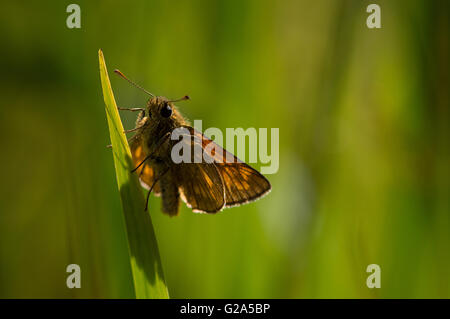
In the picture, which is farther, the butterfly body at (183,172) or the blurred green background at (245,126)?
the butterfly body at (183,172)

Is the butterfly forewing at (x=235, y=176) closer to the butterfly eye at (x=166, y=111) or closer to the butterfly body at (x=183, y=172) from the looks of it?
the butterfly body at (x=183, y=172)

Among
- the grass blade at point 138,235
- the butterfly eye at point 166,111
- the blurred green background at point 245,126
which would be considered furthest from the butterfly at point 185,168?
the grass blade at point 138,235

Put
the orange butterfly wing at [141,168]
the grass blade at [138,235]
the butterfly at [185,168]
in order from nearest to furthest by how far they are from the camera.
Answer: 1. the grass blade at [138,235]
2. the butterfly at [185,168]
3. the orange butterfly wing at [141,168]

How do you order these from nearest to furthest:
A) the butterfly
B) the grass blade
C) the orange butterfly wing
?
the grass blade → the butterfly → the orange butterfly wing
